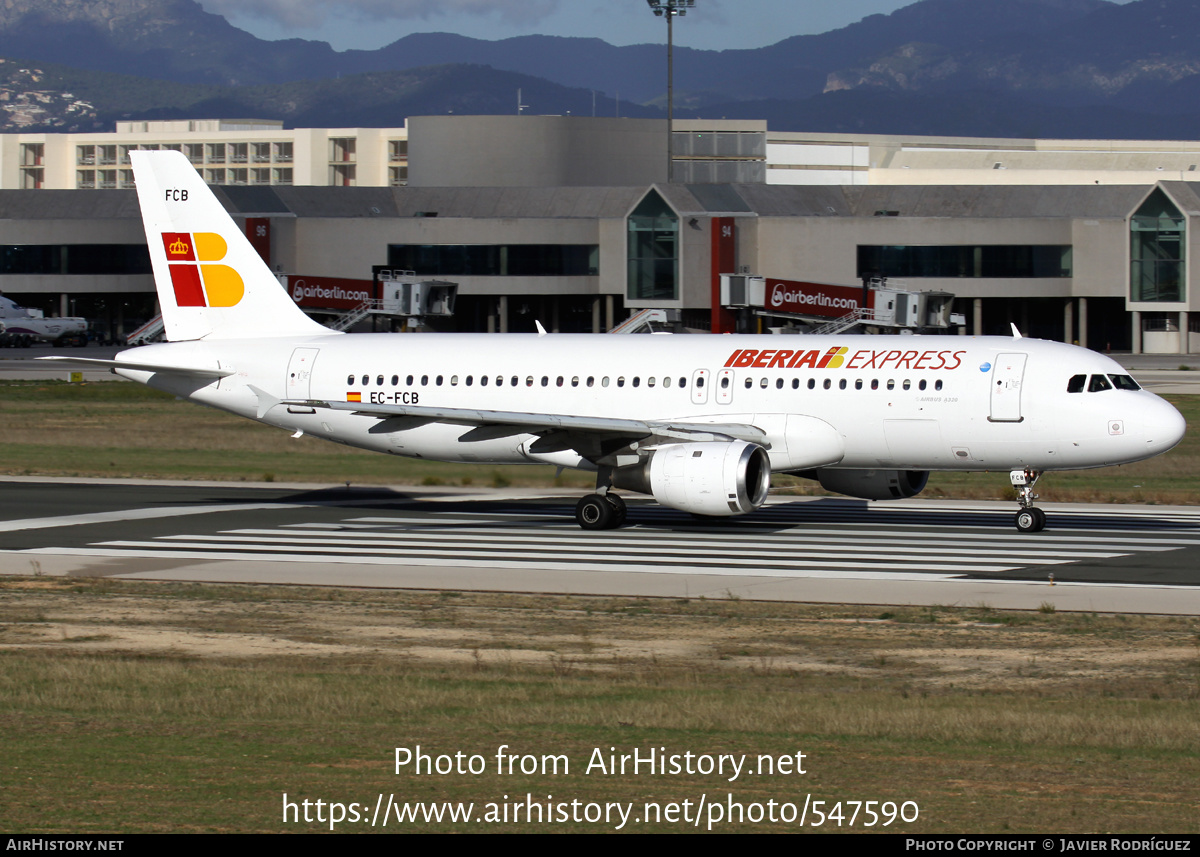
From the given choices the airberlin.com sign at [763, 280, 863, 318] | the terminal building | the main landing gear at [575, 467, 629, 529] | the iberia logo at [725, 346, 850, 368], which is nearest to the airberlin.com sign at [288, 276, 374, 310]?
the terminal building

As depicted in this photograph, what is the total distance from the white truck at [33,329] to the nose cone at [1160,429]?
10210 cm

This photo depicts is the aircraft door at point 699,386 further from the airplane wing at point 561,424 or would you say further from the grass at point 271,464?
the grass at point 271,464

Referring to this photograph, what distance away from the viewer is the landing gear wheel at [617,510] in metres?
33.4

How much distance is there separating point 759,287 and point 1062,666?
8573cm

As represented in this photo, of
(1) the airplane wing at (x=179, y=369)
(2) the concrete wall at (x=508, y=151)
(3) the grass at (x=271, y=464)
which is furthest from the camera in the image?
(2) the concrete wall at (x=508, y=151)

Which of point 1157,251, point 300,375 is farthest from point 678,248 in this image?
point 300,375

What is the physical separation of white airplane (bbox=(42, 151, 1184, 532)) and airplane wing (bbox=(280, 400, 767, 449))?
0.05 meters

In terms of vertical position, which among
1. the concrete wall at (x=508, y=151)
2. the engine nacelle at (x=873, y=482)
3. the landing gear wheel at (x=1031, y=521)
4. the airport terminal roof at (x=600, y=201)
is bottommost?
the landing gear wheel at (x=1031, y=521)

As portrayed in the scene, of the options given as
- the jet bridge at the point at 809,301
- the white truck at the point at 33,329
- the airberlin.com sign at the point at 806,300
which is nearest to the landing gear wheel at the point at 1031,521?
the jet bridge at the point at 809,301

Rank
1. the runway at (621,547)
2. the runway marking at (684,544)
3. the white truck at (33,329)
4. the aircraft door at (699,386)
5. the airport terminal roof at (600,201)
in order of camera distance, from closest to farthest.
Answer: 1. the runway at (621,547)
2. the runway marking at (684,544)
3. the aircraft door at (699,386)
4. the airport terminal roof at (600,201)
5. the white truck at (33,329)

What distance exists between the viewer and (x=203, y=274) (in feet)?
123

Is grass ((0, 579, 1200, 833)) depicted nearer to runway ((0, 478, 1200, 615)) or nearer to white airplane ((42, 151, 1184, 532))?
runway ((0, 478, 1200, 615))

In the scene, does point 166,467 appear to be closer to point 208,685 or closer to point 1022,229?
point 208,685

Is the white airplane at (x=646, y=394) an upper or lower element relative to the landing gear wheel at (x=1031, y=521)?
upper
